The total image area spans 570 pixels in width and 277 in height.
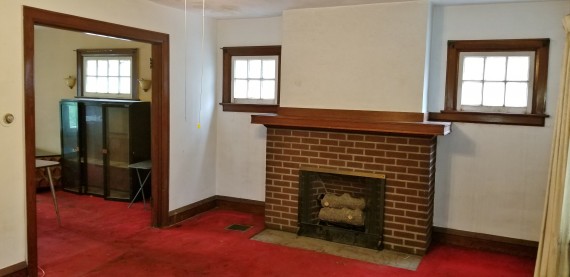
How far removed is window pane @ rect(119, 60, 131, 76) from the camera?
5.94 metres

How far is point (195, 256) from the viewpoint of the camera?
3.90m

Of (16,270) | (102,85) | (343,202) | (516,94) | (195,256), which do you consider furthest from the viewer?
(102,85)

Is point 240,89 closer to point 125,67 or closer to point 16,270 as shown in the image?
point 125,67

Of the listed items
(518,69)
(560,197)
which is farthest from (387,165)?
(560,197)

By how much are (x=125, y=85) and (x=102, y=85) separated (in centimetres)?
43

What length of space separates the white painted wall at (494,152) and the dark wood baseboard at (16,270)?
3547mm

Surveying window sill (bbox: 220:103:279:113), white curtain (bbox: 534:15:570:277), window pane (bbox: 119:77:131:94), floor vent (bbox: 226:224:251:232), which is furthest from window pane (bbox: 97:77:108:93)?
white curtain (bbox: 534:15:570:277)

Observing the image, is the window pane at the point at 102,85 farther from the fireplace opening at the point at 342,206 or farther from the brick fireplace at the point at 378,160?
the fireplace opening at the point at 342,206

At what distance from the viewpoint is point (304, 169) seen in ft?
14.7

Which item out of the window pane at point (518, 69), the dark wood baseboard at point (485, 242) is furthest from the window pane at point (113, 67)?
the window pane at point (518, 69)

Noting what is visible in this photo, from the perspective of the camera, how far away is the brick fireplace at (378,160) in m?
4.00

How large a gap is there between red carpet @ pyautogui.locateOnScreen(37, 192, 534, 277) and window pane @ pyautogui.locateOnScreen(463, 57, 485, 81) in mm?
Answer: 1614

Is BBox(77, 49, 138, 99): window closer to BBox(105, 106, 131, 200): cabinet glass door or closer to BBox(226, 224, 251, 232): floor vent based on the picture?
BBox(105, 106, 131, 200): cabinet glass door

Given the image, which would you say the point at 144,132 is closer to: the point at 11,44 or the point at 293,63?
the point at 293,63
